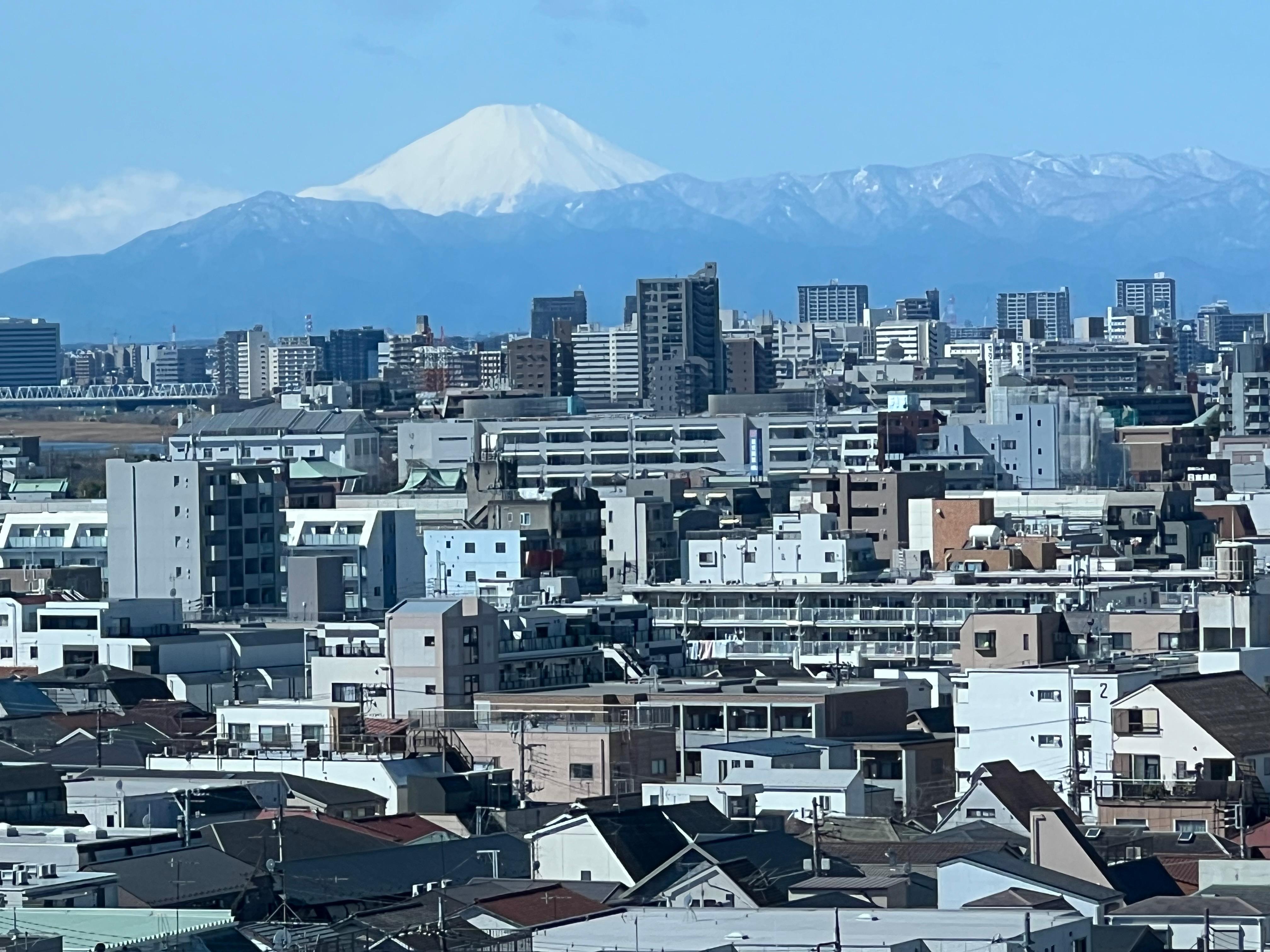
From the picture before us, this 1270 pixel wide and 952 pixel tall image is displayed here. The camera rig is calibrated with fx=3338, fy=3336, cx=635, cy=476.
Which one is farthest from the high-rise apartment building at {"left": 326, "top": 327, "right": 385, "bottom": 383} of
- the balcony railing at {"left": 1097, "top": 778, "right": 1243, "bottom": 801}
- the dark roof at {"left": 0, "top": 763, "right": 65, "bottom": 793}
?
the balcony railing at {"left": 1097, "top": 778, "right": 1243, "bottom": 801}

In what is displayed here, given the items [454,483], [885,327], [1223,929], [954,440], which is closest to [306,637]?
[1223,929]

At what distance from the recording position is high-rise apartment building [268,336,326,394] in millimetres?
172875

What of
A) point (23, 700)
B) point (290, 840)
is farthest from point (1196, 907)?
point (23, 700)

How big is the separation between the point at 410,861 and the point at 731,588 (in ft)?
74.6

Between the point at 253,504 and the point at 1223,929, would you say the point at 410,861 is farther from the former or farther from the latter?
the point at 253,504

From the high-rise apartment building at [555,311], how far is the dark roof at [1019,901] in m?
161

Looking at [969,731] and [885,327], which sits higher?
[885,327]

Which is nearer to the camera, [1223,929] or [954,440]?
[1223,929]

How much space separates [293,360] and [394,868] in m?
155

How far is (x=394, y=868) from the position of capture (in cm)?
2106

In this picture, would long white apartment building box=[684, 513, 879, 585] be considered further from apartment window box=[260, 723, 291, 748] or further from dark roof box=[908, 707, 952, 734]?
apartment window box=[260, 723, 291, 748]

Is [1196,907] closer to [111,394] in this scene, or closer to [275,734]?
[275,734]

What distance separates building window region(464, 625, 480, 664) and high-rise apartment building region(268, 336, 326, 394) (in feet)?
Result: 451

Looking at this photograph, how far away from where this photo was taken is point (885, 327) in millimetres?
163125
